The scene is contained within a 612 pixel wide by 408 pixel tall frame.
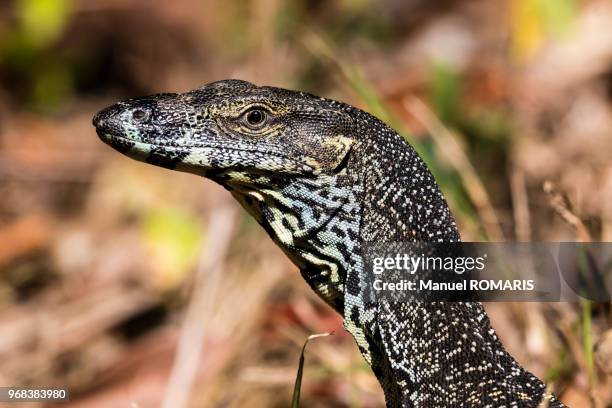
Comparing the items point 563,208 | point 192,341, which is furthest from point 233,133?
point 192,341

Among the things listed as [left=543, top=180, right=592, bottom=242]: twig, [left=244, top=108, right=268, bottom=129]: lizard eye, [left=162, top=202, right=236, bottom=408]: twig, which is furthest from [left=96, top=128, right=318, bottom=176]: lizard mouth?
[left=162, top=202, right=236, bottom=408]: twig

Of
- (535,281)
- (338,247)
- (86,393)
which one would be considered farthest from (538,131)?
(338,247)

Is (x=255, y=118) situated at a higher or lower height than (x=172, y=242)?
lower

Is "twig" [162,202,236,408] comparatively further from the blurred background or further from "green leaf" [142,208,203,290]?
"green leaf" [142,208,203,290]

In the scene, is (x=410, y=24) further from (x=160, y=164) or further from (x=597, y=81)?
(x=160, y=164)

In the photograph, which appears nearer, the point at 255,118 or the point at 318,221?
the point at 318,221

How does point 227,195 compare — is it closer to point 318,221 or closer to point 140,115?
point 140,115
